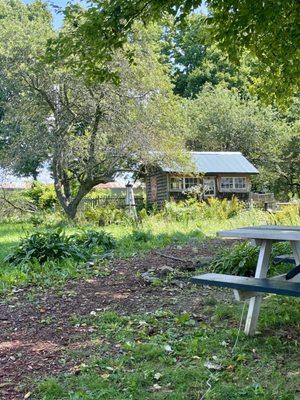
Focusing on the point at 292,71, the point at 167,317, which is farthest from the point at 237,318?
the point at 292,71

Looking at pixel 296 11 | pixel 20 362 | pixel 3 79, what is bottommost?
pixel 20 362

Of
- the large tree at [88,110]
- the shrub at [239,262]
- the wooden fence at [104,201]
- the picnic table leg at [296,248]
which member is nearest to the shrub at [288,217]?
the shrub at [239,262]

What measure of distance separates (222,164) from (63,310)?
1995 cm

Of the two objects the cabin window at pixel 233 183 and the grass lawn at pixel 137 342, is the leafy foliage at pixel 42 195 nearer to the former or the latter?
the cabin window at pixel 233 183

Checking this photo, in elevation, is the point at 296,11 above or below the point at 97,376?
above

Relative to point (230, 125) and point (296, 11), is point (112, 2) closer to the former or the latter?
point (296, 11)

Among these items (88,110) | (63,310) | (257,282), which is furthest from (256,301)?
(88,110)

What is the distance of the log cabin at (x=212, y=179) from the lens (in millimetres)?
23344

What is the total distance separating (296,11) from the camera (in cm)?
666

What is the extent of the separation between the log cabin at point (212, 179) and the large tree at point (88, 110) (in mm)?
7076

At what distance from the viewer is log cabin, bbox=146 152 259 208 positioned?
2334 centimetres

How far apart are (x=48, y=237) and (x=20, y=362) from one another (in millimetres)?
4300

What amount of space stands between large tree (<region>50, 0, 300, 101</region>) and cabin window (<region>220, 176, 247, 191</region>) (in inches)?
634

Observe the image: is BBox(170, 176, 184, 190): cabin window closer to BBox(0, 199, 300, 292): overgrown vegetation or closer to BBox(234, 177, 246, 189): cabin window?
BBox(234, 177, 246, 189): cabin window
